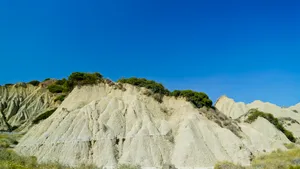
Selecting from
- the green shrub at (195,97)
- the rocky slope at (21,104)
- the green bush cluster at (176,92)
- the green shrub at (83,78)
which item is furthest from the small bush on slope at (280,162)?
the rocky slope at (21,104)

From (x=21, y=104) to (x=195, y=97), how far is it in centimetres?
5208

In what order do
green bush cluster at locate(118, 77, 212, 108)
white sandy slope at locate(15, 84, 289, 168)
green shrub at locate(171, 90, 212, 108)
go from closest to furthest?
white sandy slope at locate(15, 84, 289, 168)
green bush cluster at locate(118, 77, 212, 108)
green shrub at locate(171, 90, 212, 108)

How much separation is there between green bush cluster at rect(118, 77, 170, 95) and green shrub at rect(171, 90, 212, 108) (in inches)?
67.6

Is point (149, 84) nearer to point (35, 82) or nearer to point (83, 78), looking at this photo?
point (83, 78)

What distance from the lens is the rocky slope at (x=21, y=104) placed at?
2921 inches

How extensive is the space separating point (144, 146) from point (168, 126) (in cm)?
618

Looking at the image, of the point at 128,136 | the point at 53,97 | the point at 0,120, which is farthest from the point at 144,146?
the point at 53,97

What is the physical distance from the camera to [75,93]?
1852 inches

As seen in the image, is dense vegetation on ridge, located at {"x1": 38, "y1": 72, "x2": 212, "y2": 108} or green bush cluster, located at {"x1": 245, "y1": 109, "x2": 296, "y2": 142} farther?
green bush cluster, located at {"x1": 245, "y1": 109, "x2": 296, "y2": 142}

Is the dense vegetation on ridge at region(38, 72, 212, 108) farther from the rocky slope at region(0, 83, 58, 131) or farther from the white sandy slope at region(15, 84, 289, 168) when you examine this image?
the rocky slope at region(0, 83, 58, 131)

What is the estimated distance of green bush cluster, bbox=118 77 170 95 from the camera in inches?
1897

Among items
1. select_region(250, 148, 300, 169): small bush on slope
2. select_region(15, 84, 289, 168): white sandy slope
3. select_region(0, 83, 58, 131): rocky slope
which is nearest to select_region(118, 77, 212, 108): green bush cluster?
select_region(15, 84, 289, 168): white sandy slope

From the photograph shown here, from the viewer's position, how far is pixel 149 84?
50000mm

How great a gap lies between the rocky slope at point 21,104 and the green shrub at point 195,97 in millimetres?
38744
